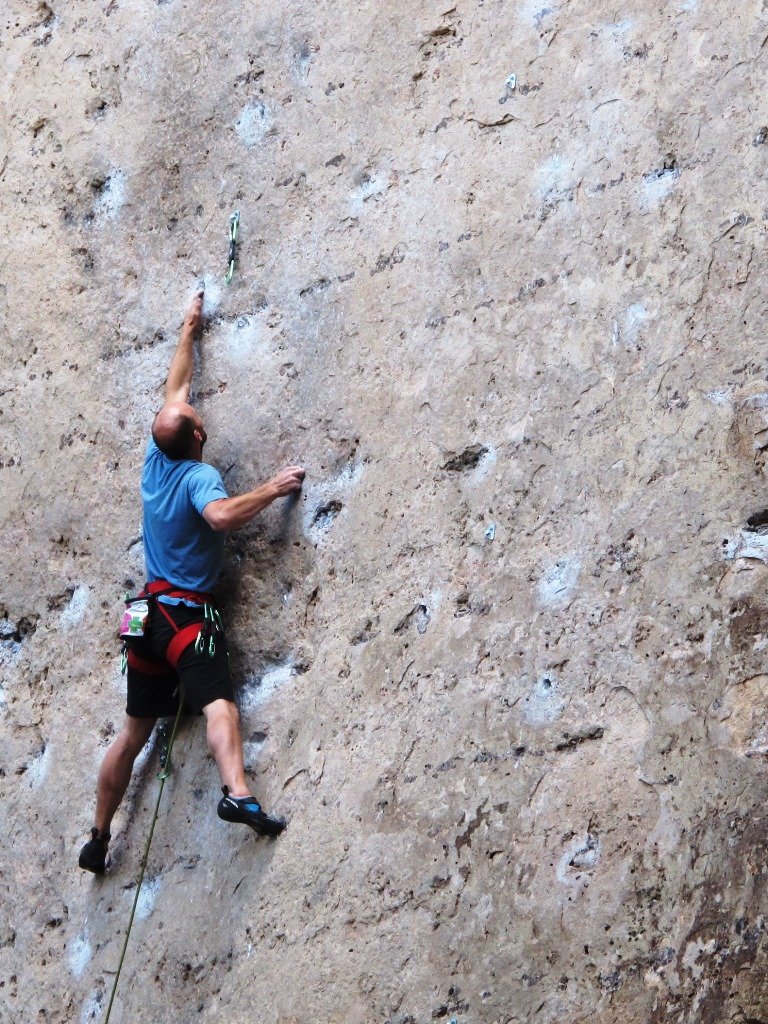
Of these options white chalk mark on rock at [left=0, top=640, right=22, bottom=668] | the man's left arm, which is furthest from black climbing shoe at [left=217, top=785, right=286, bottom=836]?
the man's left arm

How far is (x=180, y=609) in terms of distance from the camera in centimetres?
390

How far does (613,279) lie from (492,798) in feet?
4.66

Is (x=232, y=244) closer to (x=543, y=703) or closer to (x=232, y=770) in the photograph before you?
(x=232, y=770)

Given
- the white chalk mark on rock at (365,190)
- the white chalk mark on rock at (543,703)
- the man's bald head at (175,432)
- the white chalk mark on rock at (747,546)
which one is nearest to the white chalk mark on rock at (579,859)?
the white chalk mark on rock at (543,703)

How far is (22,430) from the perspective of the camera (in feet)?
15.0

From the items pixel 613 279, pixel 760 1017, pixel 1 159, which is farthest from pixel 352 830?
pixel 1 159

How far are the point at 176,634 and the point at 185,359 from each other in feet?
3.04

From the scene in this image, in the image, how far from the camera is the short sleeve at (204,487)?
383 cm

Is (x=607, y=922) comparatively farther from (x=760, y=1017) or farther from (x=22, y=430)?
(x=22, y=430)

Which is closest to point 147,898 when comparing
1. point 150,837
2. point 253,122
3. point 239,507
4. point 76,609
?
point 150,837

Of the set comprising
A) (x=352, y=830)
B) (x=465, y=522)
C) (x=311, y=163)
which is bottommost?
(x=352, y=830)

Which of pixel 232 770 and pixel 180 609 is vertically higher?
pixel 180 609

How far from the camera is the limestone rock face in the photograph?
11.0ft

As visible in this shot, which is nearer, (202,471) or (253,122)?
(202,471)
